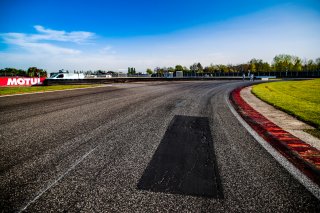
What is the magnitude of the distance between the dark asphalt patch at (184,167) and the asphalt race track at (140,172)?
0.05ft

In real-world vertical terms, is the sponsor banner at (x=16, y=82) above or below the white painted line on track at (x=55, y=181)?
above

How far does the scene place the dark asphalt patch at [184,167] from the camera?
282 cm

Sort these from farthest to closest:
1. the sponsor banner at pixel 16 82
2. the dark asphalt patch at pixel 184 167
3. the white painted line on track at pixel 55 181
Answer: the sponsor banner at pixel 16 82 < the dark asphalt patch at pixel 184 167 < the white painted line on track at pixel 55 181

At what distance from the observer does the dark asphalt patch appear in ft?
9.26

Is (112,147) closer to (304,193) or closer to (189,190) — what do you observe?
(189,190)

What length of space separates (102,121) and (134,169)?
133 inches

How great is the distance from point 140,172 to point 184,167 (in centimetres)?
78

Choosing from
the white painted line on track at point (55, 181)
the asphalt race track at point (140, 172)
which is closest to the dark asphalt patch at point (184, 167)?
the asphalt race track at point (140, 172)

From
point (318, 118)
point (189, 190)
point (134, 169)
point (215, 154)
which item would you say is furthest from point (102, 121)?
point (318, 118)

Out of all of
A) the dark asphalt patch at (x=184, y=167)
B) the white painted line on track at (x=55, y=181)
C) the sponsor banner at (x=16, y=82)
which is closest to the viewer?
the white painted line on track at (x=55, y=181)

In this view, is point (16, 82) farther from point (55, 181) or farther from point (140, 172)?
point (140, 172)

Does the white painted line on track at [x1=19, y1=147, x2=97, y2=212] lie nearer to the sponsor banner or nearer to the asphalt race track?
the asphalt race track

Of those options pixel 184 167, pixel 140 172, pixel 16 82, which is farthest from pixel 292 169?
pixel 16 82

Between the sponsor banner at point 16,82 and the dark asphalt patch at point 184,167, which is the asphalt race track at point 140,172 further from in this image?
the sponsor banner at point 16,82
